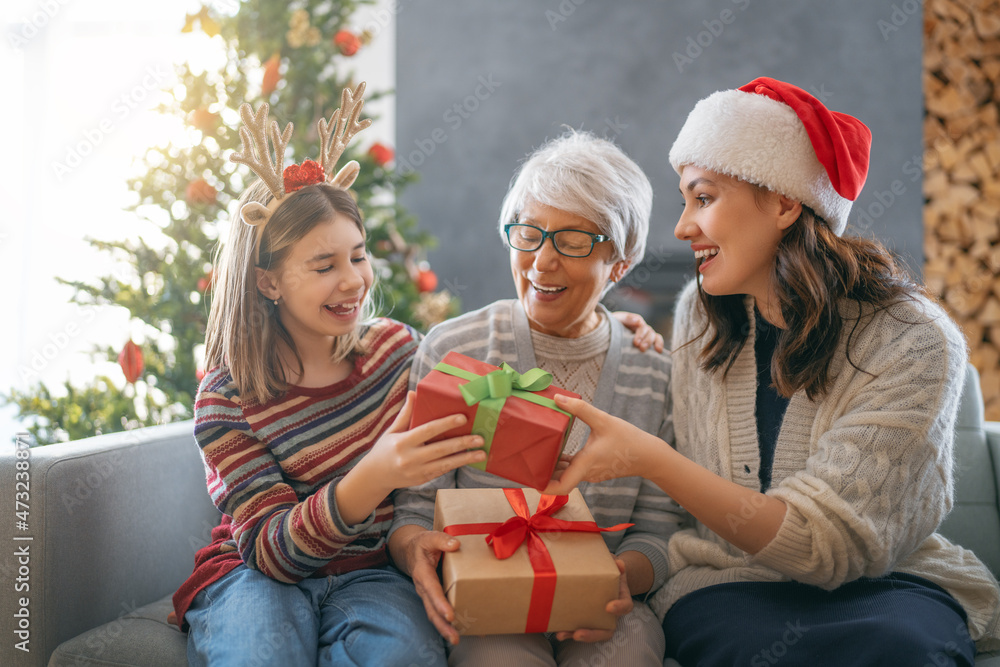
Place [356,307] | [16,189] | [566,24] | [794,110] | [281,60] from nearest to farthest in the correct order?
[794,110]
[356,307]
[281,60]
[16,189]
[566,24]

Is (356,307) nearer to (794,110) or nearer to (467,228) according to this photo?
(794,110)

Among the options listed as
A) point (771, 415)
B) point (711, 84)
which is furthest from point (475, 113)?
point (771, 415)

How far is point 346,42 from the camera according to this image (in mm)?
2564

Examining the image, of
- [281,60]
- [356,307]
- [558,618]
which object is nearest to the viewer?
[558,618]

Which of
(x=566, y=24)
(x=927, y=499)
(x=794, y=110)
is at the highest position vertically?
(x=566, y=24)

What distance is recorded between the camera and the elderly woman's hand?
1.56 m

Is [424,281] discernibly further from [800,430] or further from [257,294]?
[800,430]

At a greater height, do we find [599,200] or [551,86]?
[551,86]

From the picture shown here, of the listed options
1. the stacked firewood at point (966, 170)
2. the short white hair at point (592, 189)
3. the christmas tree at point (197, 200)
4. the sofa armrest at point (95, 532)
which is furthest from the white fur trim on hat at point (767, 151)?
the stacked firewood at point (966, 170)

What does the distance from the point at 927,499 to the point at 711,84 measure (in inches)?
116

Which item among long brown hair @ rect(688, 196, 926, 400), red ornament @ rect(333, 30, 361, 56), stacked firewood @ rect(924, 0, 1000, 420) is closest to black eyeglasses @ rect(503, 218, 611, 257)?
long brown hair @ rect(688, 196, 926, 400)

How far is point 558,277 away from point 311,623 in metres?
0.80

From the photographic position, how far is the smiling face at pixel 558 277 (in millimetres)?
1438

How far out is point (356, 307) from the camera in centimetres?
142
